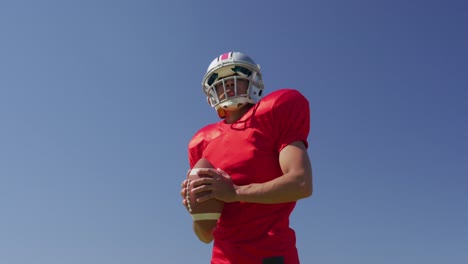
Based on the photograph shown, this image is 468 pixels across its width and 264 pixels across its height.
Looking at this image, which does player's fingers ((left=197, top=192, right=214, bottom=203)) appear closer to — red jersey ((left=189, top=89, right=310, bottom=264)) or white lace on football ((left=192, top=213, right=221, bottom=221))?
white lace on football ((left=192, top=213, right=221, bottom=221))

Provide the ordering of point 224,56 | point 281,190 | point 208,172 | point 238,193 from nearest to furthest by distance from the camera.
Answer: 1. point 281,190
2. point 238,193
3. point 208,172
4. point 224,56

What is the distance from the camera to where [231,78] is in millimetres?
4199

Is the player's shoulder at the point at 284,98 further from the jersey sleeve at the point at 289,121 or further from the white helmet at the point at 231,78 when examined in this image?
the white helmet at the point at 231,78

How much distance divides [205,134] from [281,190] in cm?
125

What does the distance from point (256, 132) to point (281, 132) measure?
0.68ft

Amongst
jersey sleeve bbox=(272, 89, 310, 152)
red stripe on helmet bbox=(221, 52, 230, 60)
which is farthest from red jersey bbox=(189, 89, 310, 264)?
red stripe on helmet bbox=(221, 52, 230, 60)

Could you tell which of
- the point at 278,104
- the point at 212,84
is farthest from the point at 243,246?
the point at 212,84

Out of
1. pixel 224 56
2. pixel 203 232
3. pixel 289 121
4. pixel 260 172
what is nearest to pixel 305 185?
pixel 260 172

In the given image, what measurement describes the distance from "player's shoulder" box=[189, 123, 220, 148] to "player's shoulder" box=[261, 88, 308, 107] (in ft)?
2.06

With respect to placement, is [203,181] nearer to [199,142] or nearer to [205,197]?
[205,197]

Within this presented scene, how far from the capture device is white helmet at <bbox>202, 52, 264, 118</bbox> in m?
4.15

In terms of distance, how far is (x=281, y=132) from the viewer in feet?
12.4

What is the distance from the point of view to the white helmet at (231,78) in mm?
4152

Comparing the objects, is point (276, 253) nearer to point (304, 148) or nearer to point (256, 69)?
point (304, 148)
